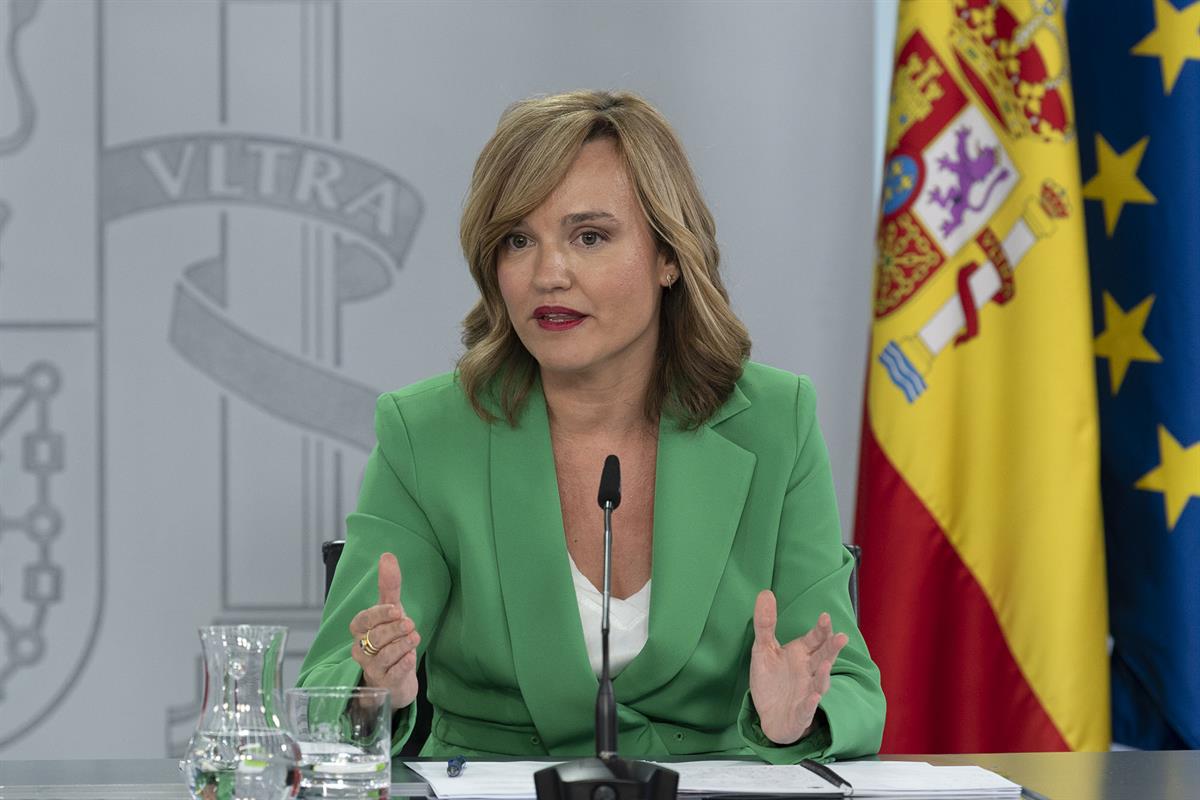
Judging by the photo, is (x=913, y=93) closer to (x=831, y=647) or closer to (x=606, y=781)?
(x=831, y=647)

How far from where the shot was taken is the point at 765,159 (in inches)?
135

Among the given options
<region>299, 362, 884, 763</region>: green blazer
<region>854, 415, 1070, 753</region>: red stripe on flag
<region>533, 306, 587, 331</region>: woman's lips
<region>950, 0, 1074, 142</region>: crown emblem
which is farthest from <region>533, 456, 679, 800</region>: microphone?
<region>950, 0, 1074, 142</region>: crown emblem

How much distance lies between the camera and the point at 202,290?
3.27m

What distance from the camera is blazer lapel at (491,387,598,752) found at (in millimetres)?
1896

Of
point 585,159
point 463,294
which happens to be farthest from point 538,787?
point 463,294

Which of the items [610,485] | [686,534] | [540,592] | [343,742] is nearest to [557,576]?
[540,592]

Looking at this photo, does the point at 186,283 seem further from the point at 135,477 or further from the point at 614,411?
the point at 614,411

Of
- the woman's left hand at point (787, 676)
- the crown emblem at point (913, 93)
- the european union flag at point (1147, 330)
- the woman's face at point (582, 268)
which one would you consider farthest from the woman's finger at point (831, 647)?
the crown emblem at point (913, 93)

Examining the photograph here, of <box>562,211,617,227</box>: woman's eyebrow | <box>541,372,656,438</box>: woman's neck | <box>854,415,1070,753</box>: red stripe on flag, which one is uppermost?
<box>562,211,617,227</box>: woman's eyebrow

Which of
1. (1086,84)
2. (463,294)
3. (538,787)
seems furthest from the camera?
(463,294)

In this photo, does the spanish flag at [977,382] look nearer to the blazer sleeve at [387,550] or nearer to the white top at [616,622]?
the white top at [616,622]

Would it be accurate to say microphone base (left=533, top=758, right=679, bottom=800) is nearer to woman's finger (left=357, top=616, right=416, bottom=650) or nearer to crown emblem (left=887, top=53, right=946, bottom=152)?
woman's finger (left=357, top=616, right=416, bottom=650)

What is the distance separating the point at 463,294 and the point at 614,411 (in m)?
1.29

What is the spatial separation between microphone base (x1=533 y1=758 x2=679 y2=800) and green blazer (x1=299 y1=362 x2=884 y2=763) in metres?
0.61
